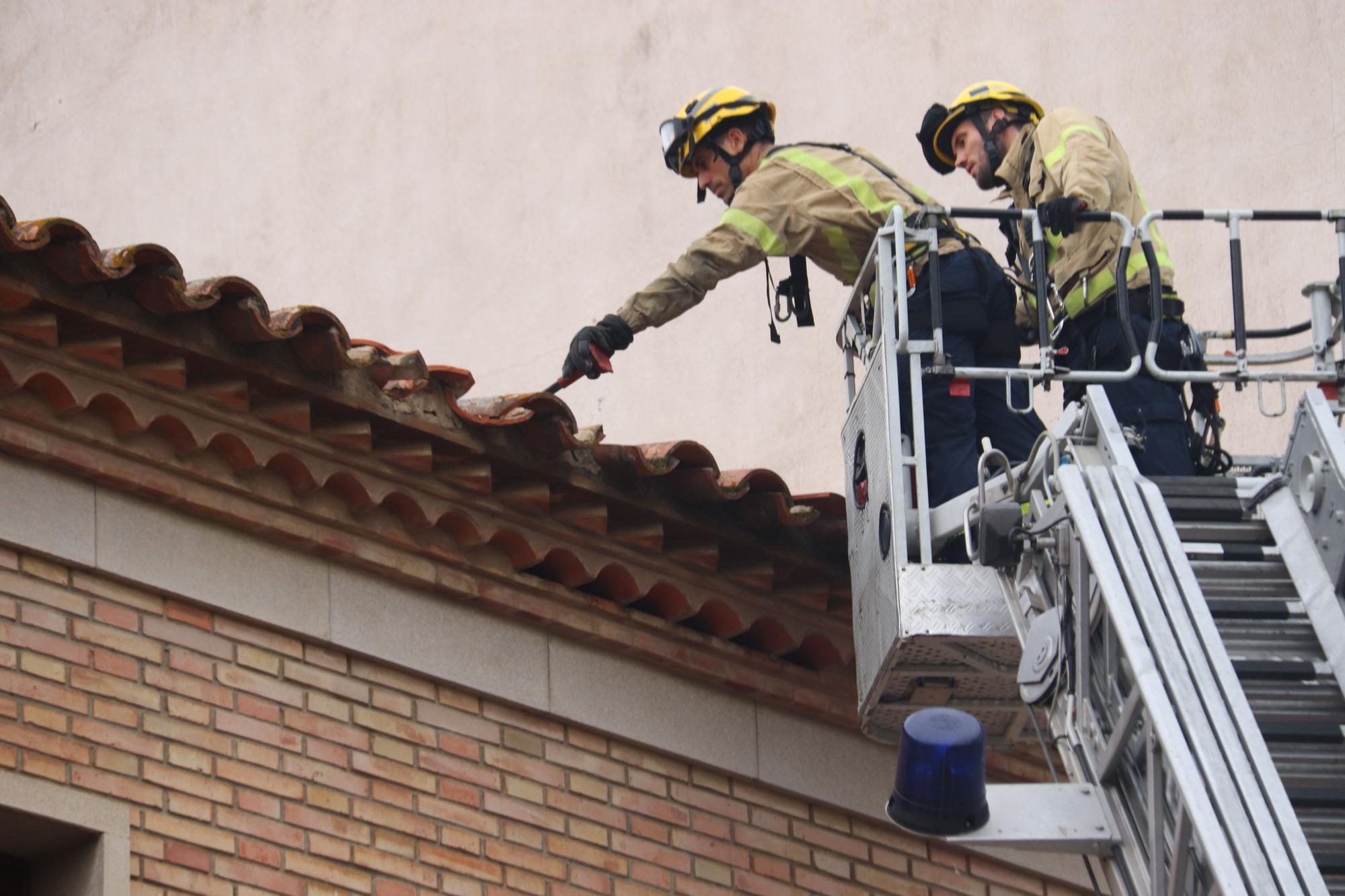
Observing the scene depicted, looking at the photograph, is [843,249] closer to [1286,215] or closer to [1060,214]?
[1060,214]

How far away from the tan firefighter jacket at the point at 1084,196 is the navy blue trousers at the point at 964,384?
0.72 ft

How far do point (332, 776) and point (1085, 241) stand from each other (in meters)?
3.01

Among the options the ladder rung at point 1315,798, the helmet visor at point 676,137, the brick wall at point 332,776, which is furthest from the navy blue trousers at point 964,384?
the ladder rung at point 1315,798

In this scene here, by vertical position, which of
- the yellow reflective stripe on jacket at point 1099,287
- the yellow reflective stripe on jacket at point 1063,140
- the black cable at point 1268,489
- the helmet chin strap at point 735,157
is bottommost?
the black cable at point 1268,489

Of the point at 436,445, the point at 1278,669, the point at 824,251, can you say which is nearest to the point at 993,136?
the point at 824,251

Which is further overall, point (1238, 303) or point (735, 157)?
point (735, 157)

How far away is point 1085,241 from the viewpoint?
8.72 m

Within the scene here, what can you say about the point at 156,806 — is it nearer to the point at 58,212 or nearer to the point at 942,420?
the point at 942,420

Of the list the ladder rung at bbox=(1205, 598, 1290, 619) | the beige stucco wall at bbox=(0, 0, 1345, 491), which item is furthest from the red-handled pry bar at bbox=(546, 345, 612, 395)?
the beige stucco wall at bbox=(0, 0, 1345, 491)

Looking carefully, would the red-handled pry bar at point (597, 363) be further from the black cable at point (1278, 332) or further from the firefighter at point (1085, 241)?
the black cable at point (1278, 332)

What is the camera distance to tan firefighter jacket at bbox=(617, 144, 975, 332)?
9070 mm

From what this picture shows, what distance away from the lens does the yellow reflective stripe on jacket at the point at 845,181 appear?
9.07 metres

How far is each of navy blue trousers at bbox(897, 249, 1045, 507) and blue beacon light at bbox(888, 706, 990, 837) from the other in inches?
72.2

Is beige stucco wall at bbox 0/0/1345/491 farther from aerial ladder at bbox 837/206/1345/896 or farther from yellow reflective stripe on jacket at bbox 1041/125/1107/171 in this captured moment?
aerial ladder at bbox 837/206/1345/896
